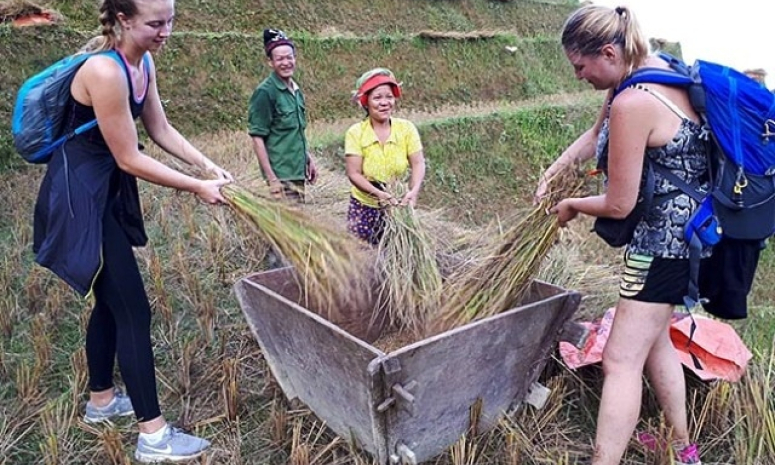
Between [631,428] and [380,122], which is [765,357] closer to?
[631,428]

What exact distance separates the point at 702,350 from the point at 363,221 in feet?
4.96

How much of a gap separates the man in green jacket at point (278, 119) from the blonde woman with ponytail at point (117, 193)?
1.18m

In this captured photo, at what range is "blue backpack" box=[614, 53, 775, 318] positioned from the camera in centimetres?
168

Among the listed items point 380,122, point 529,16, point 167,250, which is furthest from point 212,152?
point 529,16

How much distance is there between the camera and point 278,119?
3463 millimetres

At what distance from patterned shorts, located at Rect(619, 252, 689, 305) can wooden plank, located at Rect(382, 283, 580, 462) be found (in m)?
0.36

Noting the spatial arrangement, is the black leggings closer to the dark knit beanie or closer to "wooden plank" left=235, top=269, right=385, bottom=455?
"wooden plank" left=235, top=269, right=385, bottom=455

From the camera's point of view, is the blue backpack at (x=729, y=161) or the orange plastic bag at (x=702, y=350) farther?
the orange plastic bag at (x=702, y=350)

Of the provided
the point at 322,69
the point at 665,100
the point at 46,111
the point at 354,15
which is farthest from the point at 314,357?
the point at 354,15

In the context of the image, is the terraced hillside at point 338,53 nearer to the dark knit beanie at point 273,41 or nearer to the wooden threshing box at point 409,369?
the dark knit beanie at point 273,41

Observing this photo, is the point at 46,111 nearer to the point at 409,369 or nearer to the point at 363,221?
the point at 409,369

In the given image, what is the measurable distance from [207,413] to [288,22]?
8499mm

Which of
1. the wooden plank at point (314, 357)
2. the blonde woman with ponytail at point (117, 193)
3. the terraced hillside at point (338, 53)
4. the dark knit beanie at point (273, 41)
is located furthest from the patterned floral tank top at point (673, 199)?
the terraced hillside at point (338, 53)

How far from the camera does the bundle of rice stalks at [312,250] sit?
2279 millimetres
